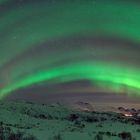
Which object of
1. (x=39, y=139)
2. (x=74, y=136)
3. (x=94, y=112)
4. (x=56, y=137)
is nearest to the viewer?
(x=39, y=139)

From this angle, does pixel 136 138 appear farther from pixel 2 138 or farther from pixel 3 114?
pixel 3 114

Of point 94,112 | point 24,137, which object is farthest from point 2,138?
point 94,112

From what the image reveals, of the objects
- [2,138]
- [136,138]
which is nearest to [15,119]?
[136,138]

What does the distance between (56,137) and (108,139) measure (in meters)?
3.98

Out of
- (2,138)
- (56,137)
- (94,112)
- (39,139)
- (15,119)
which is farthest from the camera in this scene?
(94,112)

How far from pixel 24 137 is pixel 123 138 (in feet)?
27.9

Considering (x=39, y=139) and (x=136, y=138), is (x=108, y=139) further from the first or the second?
(x=39, y=139)

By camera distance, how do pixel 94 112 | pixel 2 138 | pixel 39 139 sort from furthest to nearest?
pixel 94 112, pixel 39 139, pixel 2 138

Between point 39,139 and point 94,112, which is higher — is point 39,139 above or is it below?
below

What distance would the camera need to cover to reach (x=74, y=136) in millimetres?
36312

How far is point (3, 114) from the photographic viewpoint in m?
56.9

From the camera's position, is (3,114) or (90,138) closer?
(90,138)

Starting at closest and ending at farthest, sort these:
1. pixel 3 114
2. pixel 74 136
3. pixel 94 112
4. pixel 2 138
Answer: pixel 2 138 → pixel 74 136 → pixel 3 114 → pixel 94 112

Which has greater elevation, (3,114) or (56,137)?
(3,114)
